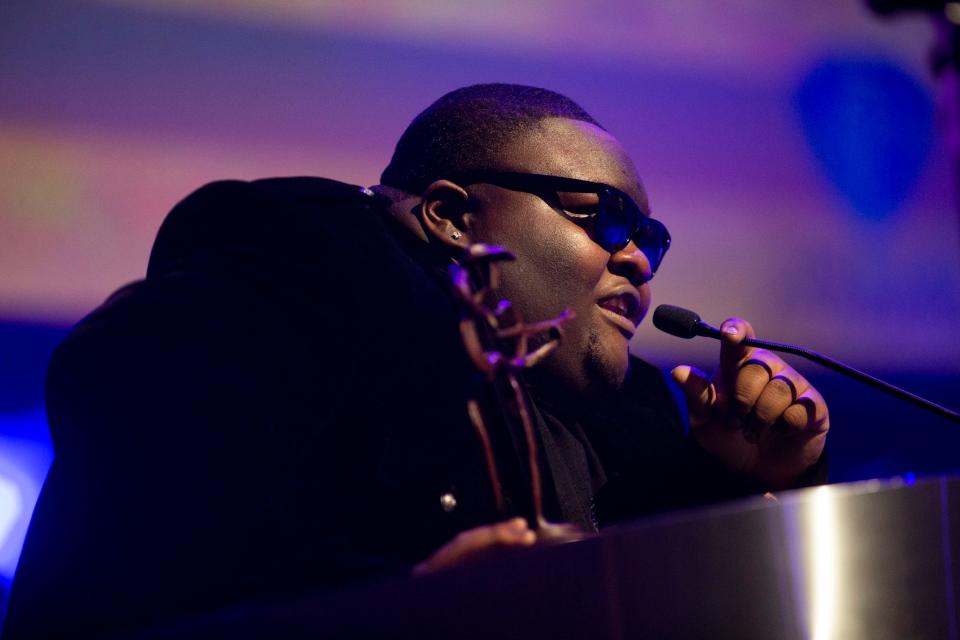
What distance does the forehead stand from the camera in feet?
4.60

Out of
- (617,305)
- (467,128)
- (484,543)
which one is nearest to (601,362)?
(617,305)

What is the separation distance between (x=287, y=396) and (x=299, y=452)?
0.06m

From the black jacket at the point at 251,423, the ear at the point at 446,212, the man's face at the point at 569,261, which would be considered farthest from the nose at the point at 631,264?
the black jacket at the point at 251,423

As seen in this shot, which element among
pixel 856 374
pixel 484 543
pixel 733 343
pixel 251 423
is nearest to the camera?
pixel 484 543

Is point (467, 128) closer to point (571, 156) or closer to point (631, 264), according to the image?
point (571, 156)

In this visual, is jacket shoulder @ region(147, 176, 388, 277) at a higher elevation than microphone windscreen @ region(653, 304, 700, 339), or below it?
higher

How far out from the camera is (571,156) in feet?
4.63

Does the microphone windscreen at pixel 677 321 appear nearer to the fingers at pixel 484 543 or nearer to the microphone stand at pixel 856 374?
the microphone stand at pixel 856 374

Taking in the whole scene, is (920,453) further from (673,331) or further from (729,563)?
(729,563)

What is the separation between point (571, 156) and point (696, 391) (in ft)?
1.57

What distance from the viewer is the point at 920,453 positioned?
2.42m

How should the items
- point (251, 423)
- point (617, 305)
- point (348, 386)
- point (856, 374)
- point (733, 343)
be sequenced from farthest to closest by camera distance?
point (617, 305) → point (733, 343) → point (856, 374) → point (348, 386) → point (251, 423)

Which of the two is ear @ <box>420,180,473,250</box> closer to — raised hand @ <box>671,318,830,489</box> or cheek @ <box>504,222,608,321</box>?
cheek @ <box>504,222,608,321</box>

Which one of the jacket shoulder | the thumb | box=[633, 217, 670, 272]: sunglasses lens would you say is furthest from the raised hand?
the jacket shoulder
